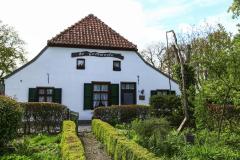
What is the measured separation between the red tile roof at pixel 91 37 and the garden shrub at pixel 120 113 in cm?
604

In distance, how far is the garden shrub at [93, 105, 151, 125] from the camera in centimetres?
2152

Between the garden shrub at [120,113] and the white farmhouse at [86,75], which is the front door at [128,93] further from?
the garden shrub at [120,113]

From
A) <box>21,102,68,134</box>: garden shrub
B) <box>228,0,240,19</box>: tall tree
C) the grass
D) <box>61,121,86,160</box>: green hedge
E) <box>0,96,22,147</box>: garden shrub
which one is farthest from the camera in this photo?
<box>21,102,68,134</box>: garden shrub

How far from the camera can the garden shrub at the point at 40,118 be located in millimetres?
18344

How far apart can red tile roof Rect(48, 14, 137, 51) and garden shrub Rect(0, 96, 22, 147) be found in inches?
501

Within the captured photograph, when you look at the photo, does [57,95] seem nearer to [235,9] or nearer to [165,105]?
[165,105]

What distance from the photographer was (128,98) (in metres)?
26.7

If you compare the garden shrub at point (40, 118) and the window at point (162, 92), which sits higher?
the window at point (162, 92)

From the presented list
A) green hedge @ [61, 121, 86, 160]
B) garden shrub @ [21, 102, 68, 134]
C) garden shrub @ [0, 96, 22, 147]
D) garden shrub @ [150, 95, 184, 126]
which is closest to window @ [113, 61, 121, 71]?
garden shrub @ [150, 95, 184, 126]

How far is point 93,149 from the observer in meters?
13.4

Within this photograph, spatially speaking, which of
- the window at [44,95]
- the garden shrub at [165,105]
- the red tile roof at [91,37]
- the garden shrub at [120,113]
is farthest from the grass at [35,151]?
the red tile roof at [91,37]

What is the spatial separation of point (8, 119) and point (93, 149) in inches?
118

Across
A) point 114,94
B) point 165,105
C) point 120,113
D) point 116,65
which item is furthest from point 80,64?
point 165,105

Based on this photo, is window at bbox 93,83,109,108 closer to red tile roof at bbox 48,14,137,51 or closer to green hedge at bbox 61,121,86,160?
red tile roof at bbox 48,14,137,51
